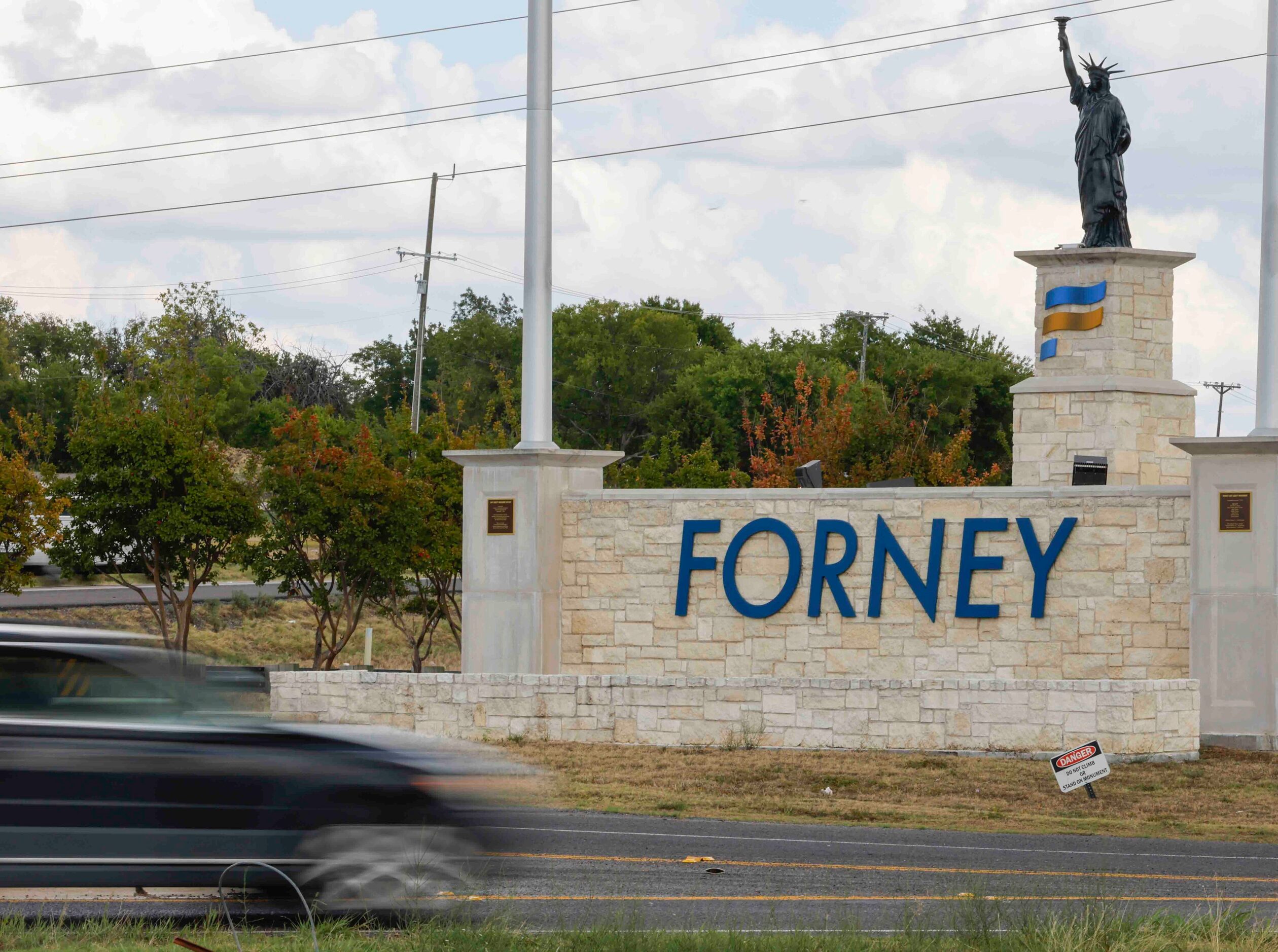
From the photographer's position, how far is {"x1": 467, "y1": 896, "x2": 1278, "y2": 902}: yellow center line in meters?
9.35

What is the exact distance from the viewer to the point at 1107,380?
2209 cm

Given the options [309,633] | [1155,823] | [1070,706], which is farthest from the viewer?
[309,633]

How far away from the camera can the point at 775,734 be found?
57.6 feet

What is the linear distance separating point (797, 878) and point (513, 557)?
396 inches

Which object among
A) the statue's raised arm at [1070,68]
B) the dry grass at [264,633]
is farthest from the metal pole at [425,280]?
the statue's raised arm at [1070,68]

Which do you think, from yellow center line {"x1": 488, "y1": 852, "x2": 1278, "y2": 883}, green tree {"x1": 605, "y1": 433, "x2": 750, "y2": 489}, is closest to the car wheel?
yellow center line {"x1": 488, "y1": 852, "x2": 1278, "y2": 883}

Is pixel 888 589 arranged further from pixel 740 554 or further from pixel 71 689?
pixel 71 689

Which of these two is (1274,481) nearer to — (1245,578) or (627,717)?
(1245,578)

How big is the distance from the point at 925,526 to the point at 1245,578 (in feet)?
12.0

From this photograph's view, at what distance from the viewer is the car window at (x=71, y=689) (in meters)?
8.41

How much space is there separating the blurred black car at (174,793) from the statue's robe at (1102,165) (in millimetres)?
17024

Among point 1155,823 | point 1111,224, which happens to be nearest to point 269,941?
point 1155,823

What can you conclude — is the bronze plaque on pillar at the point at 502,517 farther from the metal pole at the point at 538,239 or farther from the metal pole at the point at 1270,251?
the metal pole at the point at 1270,251

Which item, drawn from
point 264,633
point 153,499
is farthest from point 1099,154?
point 264,633
